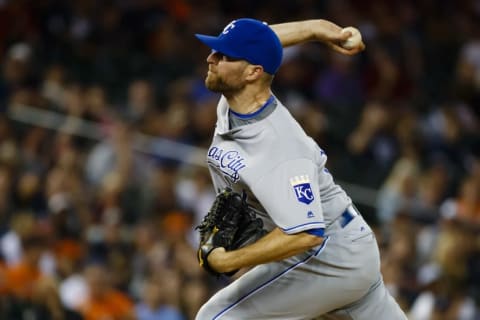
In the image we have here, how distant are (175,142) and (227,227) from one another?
5.88 metres

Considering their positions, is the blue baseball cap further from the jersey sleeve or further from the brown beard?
the jersey sleeve

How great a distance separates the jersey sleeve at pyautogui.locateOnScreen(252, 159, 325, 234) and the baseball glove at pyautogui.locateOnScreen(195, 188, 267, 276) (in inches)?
5.1

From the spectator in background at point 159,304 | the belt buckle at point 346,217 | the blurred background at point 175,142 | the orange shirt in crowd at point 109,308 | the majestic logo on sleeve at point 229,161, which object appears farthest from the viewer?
the orange shirt in crowd at point 109,308

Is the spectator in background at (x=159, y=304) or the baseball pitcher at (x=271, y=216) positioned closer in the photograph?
the baseball pitcher at (x=271, y=216)

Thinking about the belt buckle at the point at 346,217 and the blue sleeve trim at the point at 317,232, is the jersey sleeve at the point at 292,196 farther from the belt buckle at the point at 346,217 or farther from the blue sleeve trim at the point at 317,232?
the belt buckle at the point at 346,217

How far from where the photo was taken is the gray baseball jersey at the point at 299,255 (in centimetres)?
461

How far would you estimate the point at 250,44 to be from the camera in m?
4.73

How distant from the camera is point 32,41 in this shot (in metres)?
12.1

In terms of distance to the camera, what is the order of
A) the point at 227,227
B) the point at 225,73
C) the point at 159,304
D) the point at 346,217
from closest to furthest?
the point at 227,227 → the point at 225,73 → the point at 346,217 → the point at 159,304

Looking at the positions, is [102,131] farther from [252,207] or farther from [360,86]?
[252,207]

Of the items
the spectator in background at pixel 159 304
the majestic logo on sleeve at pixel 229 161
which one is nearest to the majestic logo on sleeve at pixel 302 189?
the majestic logo on sleeve at pixel 229 161

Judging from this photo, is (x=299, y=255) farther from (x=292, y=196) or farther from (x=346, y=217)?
(x=292, y=196)

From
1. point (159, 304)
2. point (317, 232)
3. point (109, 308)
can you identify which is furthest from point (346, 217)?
point (109, 308)

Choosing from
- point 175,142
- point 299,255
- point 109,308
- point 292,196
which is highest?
point 292,196
